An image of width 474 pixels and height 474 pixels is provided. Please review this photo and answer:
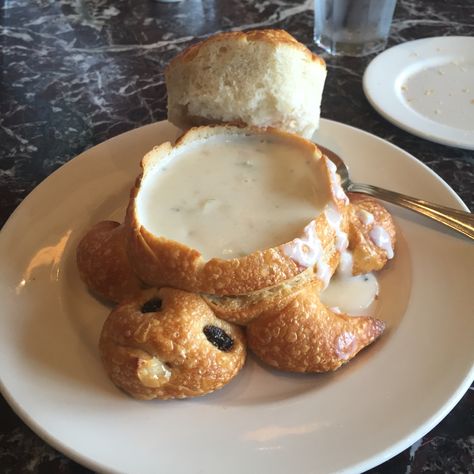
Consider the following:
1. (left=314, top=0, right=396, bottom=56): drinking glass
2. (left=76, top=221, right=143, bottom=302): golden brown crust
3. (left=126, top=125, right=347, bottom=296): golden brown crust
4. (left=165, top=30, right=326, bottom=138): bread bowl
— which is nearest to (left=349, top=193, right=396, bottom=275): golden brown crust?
(left=126, top=125, right=347, bottom=296): golden brown crust

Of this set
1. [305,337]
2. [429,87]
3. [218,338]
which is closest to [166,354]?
[218,338]

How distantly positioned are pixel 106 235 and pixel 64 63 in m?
1.31

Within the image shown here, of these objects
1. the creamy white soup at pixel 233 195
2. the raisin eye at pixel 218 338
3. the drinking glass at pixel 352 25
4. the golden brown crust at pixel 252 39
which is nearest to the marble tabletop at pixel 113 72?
the drinking glass at pixel 352 25

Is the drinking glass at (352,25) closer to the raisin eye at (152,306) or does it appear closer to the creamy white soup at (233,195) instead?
the creamy white soup at (233,195)

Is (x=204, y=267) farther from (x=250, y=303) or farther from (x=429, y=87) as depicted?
(x=429, y=87)

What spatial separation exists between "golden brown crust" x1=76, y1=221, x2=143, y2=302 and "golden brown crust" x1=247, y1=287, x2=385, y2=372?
Answer: 296 mm

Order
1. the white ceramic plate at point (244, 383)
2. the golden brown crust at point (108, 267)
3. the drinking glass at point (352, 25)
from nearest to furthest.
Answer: the white ceramic plate at point (244, 383) < the golden brown crust at point (108, 267) < the drinking glass at point (352, 25)

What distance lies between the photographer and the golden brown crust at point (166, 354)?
1004 mm

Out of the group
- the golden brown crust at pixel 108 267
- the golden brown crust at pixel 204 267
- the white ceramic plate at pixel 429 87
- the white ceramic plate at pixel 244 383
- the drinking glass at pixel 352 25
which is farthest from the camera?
the drinking glass at pixel 352 25

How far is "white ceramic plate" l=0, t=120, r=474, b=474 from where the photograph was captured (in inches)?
36.8

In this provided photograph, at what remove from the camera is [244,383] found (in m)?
1.10

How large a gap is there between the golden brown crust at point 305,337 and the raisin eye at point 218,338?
50mm

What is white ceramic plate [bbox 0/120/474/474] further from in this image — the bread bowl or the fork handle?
the bread bowl

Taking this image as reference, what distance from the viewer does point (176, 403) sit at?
1.04 metres
